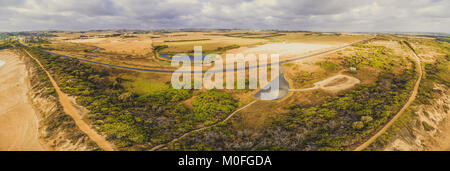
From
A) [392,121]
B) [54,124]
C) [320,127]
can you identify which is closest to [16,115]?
[54,124]

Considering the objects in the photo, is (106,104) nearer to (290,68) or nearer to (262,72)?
(262,72)

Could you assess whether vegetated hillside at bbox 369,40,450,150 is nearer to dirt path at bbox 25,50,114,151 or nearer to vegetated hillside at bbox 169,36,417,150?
vegetated hillside at bbox 169,36,417,150

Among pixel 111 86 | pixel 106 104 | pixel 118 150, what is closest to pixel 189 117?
pixel 118 150


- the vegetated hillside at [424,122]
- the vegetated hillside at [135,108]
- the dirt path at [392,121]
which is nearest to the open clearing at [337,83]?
the dirt path at [392,121]

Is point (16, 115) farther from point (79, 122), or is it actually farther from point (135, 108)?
point (135, 108)

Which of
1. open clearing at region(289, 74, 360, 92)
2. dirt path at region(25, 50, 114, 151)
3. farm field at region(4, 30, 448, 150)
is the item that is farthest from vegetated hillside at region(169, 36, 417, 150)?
dirt path at region(25, 50, 114, 151)

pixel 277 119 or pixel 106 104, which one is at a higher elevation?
pixel 106 104

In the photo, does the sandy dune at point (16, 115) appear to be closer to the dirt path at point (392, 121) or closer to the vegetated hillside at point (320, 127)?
the vegetated hillside at point (320, 127)
